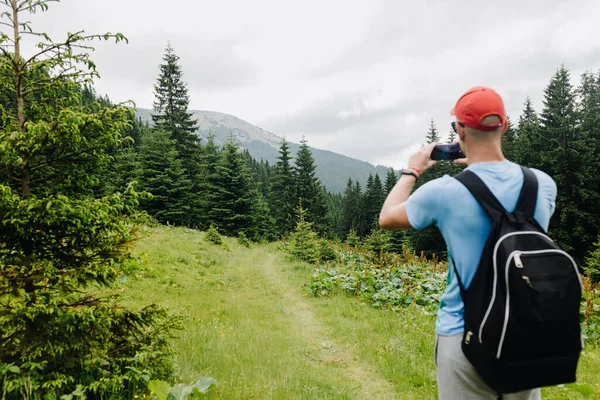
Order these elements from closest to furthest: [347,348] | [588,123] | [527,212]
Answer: [527,212] → [347,348] → [588,123]

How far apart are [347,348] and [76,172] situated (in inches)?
260

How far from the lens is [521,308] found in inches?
69.1

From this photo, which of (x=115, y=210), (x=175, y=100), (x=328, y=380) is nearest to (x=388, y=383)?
(x=328, y=380)

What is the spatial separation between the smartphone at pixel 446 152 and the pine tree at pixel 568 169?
32.4m

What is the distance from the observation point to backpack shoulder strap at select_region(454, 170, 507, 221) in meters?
1.94

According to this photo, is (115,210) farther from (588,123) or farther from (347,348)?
(588,123)

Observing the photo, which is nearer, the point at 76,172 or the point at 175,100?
the point at 76,172

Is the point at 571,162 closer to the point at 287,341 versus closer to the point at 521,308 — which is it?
the point at 287,341

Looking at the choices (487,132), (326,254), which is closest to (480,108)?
(487,132)

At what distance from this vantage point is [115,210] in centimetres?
424

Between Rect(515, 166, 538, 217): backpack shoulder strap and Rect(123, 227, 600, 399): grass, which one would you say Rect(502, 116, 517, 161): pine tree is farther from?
Rect(515, 166, 538, 217): backpack shoulder strap

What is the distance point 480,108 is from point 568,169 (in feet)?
121

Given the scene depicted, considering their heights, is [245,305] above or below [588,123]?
below

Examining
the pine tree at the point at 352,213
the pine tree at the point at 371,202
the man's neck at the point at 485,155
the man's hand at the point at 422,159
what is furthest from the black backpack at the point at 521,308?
the pine tree at the point at 352,213
